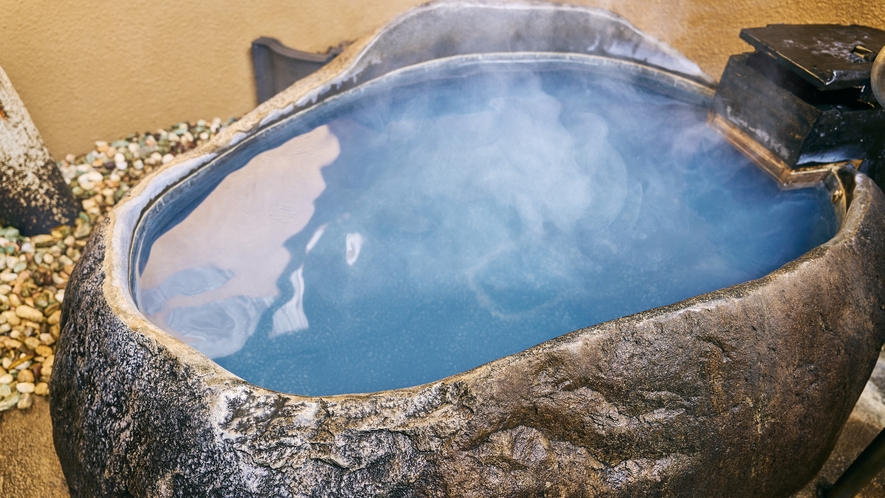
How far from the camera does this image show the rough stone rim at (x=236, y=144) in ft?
4.52

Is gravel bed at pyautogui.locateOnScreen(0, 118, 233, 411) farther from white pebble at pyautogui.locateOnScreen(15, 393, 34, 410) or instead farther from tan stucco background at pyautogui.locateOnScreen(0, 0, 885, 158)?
tan stucco background at pyautogui.locateOnScreen(0, 0, 885, 158)

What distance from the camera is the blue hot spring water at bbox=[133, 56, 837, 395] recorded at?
75.0 inches

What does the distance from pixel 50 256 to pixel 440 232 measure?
1777mm

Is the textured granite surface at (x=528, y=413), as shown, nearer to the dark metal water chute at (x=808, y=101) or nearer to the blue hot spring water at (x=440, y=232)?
the blue hot spring water at (x=440, y=232)

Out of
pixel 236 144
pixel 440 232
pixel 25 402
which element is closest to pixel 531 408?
pixel 440 232

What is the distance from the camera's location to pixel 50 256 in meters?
2.74

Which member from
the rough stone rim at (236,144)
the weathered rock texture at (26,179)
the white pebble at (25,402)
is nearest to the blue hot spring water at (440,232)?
the rough stone rim at (236,144)

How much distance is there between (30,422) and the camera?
2.24 meters

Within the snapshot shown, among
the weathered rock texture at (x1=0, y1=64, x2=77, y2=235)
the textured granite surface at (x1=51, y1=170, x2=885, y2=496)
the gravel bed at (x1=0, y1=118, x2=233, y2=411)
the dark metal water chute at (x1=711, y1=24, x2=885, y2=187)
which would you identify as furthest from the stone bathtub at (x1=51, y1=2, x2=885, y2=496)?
the weathered rock texture at (x1=0, y1=64, x2=77, y2=235)

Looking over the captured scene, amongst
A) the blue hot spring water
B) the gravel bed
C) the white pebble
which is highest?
the blue hot spring water

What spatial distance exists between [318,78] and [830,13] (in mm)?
2593

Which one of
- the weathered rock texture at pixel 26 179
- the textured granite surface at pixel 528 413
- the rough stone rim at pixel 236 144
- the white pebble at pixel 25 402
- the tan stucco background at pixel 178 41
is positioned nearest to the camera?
the textured granite surface at pixel 528 413

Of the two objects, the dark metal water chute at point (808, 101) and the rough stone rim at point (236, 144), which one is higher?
the dark metal water chute at point (808, 101)

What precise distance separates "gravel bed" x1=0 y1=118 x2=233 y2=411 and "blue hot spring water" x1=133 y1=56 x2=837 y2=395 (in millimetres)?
829
